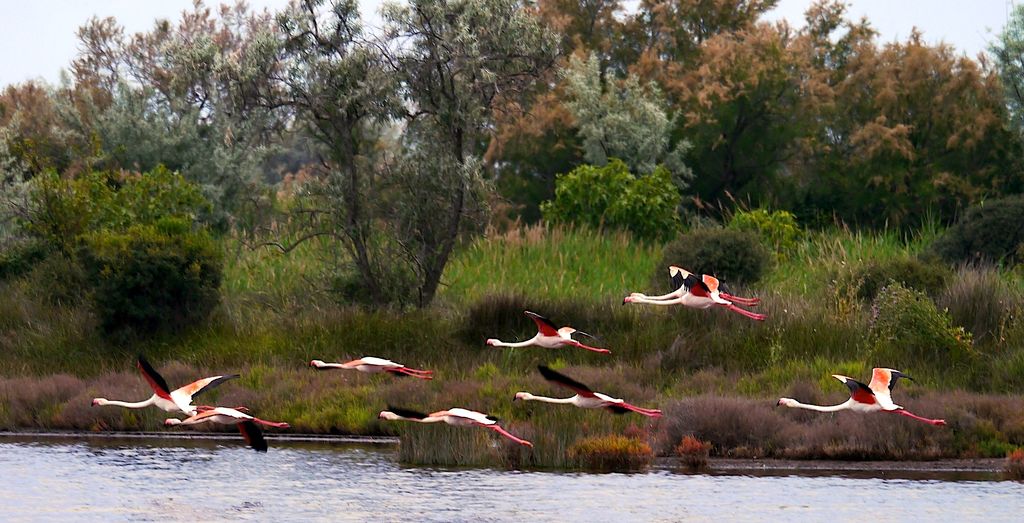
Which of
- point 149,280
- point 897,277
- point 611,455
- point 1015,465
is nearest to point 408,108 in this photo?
point 149,280

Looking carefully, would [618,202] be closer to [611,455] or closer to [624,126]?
[624,126]

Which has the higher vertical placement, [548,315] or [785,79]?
[785,79]

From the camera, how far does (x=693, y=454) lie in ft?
53.1

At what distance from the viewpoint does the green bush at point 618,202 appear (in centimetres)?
3133

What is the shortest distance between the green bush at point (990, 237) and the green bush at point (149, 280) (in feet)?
42.1

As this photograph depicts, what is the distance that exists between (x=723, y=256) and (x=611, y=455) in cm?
888

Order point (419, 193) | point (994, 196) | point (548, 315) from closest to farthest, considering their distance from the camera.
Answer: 1. point (548, 315)
2. point (419, 193)
3. point (994, 196)

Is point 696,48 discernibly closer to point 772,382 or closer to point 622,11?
point 622,11

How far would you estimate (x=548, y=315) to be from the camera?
21.7 m

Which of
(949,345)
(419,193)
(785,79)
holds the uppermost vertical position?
(785,79)

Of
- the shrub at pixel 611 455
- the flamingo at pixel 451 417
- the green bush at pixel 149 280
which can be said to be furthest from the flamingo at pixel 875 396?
the green bush at pixel 149 280

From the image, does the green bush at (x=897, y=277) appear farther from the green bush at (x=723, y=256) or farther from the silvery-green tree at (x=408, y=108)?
the silvery-green tree at (x=408, y=108)

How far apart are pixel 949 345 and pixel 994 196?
16.1m

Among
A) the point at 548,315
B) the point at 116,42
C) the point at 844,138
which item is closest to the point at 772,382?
the point at 548,315
